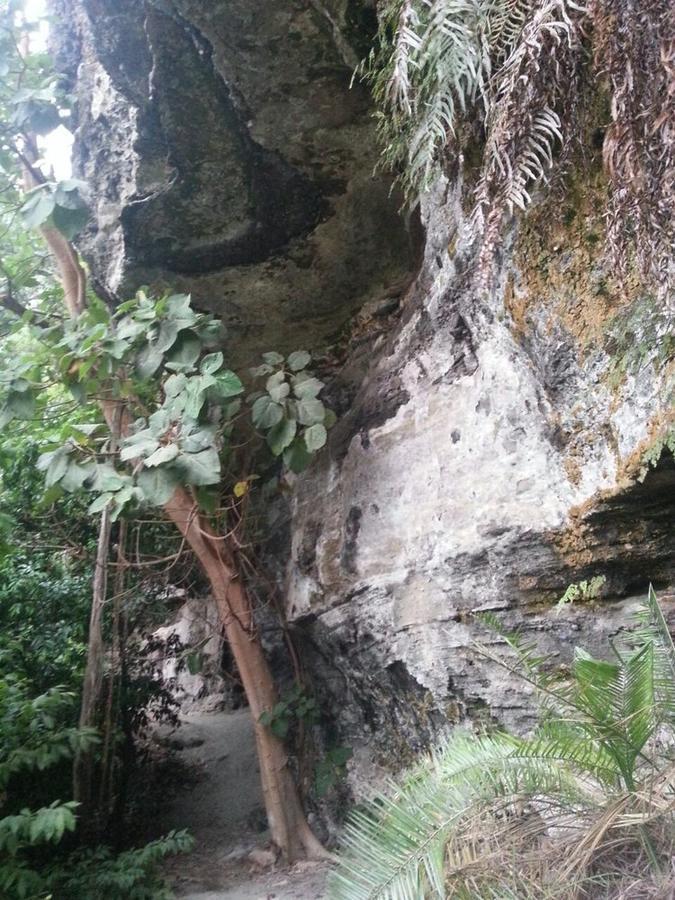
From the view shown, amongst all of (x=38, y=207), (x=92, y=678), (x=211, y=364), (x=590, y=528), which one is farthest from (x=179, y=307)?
(x=92, y=678)

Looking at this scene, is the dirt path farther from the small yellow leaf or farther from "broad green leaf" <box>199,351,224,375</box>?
"broad green leaf" <box>199,351,224,375</box>

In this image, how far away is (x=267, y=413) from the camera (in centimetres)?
421

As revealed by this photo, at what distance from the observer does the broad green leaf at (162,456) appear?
3443 millimetres

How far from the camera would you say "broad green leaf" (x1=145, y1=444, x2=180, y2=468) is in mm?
3443

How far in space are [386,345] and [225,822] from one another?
390 centimetres

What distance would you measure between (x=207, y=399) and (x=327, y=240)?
1433 mm

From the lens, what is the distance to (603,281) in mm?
2887

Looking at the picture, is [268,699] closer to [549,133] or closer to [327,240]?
[327,240]

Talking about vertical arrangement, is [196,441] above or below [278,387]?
below

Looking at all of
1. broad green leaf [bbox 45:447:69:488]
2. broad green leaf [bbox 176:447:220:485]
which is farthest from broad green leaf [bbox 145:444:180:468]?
broad green leaf [bbox 45:447:69:488]

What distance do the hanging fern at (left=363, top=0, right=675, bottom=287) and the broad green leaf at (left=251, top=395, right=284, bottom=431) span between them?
142cm

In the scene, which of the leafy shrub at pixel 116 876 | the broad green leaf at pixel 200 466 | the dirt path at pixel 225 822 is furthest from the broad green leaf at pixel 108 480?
the dirt path at pixel 225 822

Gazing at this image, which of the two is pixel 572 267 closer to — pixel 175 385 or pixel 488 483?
pixel 488 483

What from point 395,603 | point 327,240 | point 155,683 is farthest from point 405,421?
point 155,683
